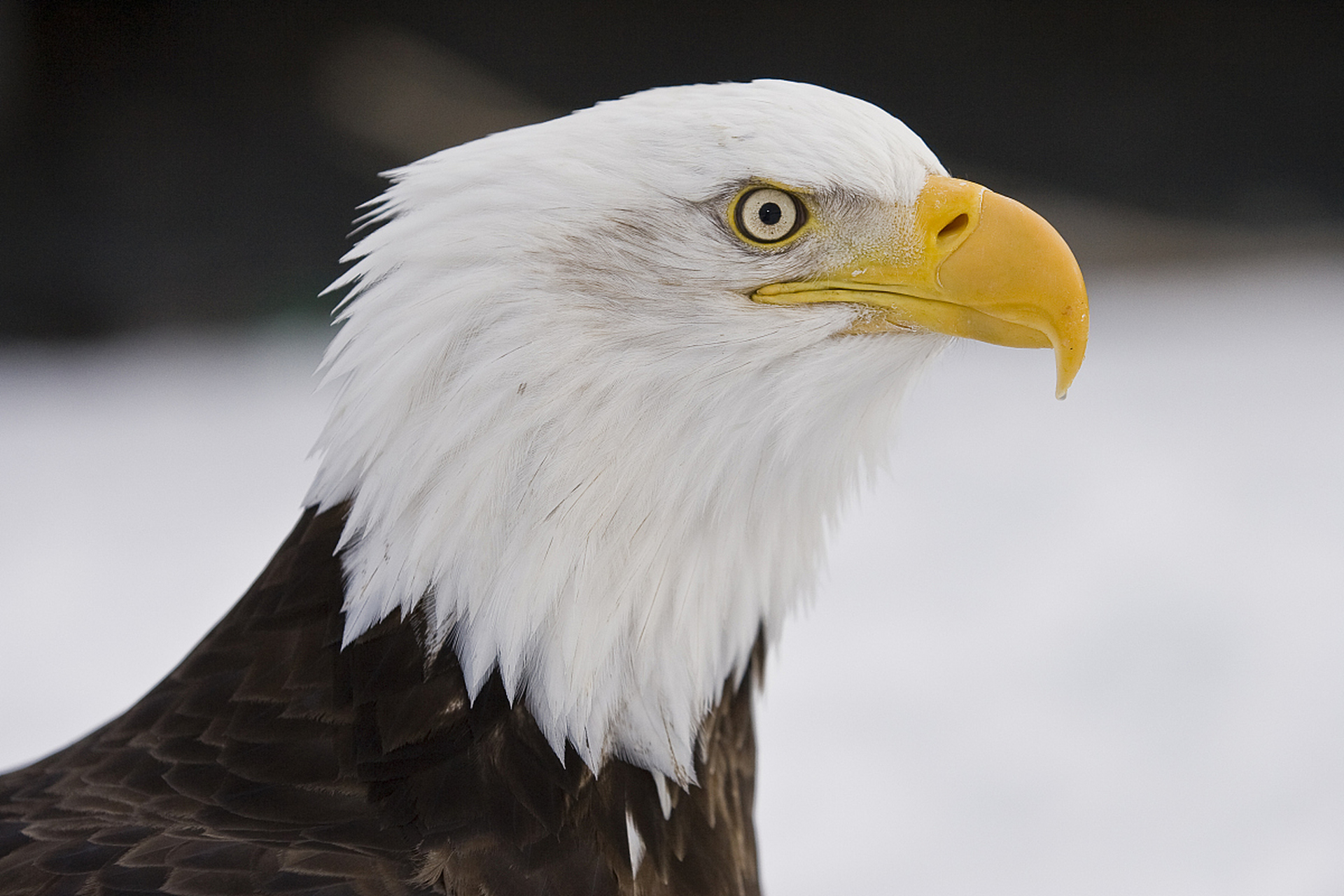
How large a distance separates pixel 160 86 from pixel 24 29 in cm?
51

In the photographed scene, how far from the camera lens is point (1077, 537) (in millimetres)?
3980

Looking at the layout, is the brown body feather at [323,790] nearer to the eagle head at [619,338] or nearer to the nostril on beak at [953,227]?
the eagle head at [619,338]

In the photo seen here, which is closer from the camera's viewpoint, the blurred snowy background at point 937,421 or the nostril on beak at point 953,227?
the nostril on beak at point 953,227

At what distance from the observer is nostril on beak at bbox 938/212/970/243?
1.26 m

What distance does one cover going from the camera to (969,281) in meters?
1.25

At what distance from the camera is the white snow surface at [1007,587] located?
9.60ft

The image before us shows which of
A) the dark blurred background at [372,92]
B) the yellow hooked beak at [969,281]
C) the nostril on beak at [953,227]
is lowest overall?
the yellow hooked beak at [969,281]

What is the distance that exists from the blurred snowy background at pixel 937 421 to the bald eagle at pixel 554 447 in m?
1.66

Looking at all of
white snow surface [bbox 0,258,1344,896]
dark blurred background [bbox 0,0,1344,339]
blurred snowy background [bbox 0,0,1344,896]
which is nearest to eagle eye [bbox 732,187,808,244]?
white snow surface [bbox 0,258,1344,896]

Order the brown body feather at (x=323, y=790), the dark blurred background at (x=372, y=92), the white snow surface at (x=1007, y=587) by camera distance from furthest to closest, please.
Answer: the dark blurred background at (x=372, y=92) < the white snow surface at (x=1007, y=587) < the brown body feather at (x=323, y=790)

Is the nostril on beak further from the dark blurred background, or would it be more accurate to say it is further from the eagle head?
the dark blurred background

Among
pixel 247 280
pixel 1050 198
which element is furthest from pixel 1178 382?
pixel 247 280

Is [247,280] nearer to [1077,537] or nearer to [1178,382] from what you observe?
[1077,537]

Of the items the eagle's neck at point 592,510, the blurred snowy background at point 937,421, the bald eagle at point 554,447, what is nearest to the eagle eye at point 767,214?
the bald eagle at point 554,447
